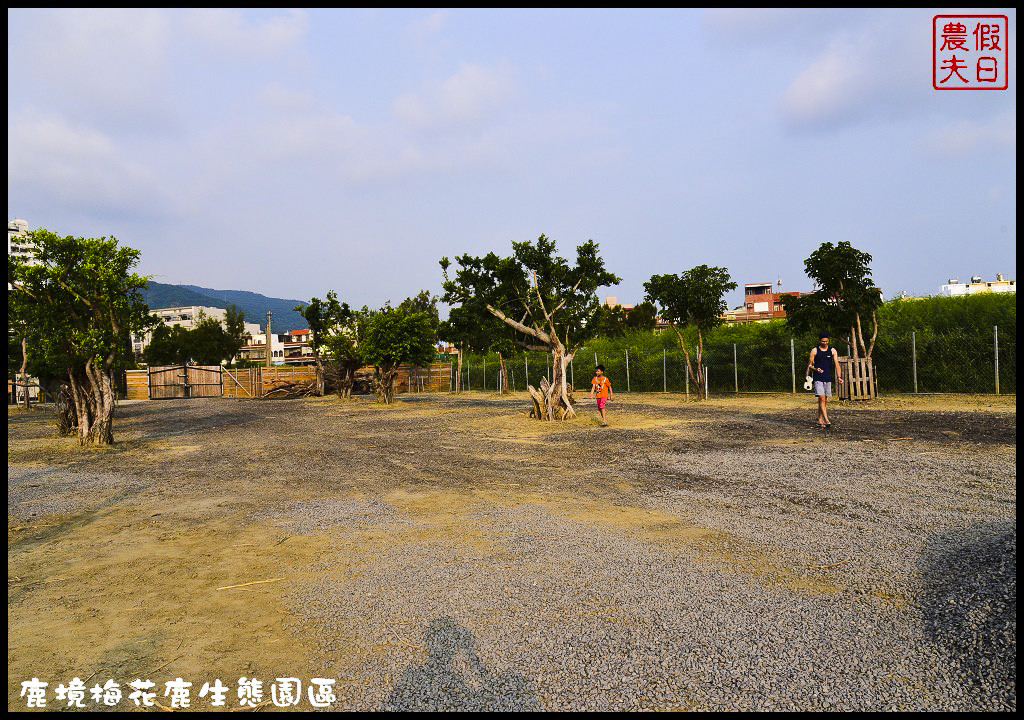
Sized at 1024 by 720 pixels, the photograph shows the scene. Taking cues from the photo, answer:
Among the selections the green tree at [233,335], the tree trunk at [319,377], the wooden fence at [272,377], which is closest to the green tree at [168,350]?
the green tree at [233,335]

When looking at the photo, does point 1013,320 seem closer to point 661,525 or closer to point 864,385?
point 864,385

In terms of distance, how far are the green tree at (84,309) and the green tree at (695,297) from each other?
1787 centimetres

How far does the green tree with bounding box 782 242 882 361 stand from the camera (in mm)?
18797

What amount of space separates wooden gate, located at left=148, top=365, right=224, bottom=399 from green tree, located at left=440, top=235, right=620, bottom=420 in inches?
1178

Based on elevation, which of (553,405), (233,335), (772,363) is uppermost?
(233,335)

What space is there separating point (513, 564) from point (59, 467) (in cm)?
958

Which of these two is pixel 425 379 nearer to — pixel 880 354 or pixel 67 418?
pixel 67 418

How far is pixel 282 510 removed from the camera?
659cm

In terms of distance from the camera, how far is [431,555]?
480 cm

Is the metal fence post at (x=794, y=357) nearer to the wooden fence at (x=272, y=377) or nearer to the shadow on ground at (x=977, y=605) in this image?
the shadow on ground at (x=977, y=605)

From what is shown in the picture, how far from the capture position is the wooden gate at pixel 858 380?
18859 mm

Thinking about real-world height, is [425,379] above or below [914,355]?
below

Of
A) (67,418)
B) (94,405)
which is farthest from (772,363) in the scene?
(67,418)

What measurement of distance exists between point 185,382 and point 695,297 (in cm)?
3390
